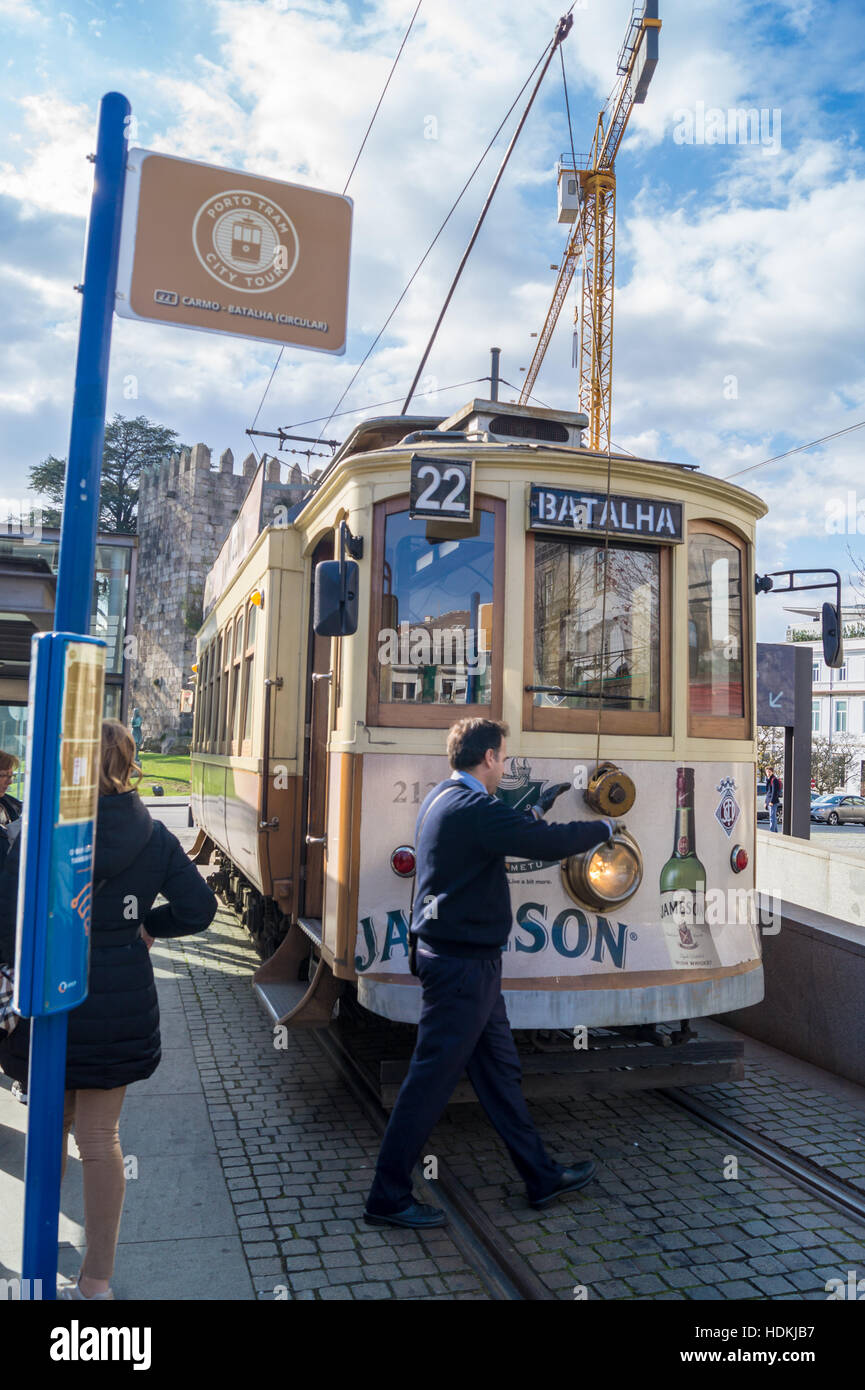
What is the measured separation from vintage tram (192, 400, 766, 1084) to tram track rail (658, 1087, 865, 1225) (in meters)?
0.69

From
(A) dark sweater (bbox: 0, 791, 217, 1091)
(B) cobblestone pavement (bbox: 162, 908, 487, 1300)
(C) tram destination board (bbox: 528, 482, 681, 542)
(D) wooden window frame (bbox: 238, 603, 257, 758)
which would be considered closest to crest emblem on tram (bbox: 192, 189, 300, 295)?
(A) dark sweater (bbox: 0, 791, 217, 1091)

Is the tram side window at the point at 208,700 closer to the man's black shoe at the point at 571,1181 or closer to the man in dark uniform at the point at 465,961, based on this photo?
the man in dark uniform at the point at 465,961

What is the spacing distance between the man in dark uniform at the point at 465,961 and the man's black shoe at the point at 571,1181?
0.06 metres

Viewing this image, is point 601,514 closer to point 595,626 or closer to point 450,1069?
point 595,626

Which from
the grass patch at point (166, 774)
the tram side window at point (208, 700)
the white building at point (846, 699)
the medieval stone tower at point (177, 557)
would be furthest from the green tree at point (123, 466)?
the tram side window at point (208, 700)

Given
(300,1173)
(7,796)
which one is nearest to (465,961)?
(300,1173)

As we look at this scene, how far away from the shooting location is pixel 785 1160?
4695 millimetres

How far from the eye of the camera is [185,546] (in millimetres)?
58219

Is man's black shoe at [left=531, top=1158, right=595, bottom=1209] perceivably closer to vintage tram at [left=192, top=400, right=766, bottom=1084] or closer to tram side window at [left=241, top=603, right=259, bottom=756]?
vintage tram at [left=192, top=400, right=766, bottom=1084]

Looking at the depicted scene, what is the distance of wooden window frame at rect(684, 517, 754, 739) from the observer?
199 inches

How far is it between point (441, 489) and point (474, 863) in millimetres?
1734

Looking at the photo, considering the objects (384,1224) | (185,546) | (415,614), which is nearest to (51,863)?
(384,1224)
